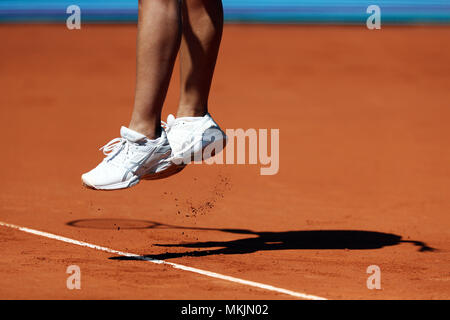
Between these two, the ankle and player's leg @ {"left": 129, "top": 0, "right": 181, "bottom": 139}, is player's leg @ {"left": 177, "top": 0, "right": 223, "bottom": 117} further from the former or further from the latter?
player's leg @ {"left": 129, "top": 0, "right": 181, "bottom": 139}

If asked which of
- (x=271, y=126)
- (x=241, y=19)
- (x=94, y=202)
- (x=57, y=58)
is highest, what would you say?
(x=241, y=19)

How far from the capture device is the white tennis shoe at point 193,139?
4016 millimetres

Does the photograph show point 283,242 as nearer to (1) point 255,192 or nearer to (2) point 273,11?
(1) point 255,192

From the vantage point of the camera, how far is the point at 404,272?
160 inches

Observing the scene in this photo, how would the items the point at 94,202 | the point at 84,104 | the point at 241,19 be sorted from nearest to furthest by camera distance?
the point at 94,202
the point at 84,104
the point at 241,19

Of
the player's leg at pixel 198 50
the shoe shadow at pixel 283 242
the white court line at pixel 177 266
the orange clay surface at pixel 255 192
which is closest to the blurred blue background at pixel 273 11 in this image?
the orange clay surface at pixel 255 192

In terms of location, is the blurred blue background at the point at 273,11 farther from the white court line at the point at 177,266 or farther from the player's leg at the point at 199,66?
the player's leg at the point at 199,66

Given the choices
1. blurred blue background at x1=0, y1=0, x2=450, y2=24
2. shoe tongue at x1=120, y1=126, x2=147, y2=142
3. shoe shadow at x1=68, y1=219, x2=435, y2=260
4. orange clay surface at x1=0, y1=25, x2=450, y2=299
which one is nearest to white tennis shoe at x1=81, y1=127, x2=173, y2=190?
shoe tongue at x1=120, y1=126, x2=147, y2=142

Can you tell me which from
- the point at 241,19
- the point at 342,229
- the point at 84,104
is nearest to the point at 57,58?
the point at 84,104

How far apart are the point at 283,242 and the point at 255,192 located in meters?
1.81

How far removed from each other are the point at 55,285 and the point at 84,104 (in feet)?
29.4

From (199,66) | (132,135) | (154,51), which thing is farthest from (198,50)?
(132,135)

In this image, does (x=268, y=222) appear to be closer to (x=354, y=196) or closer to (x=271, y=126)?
(x=354, y=196)

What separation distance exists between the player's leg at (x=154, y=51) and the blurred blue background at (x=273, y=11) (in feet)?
61.6
